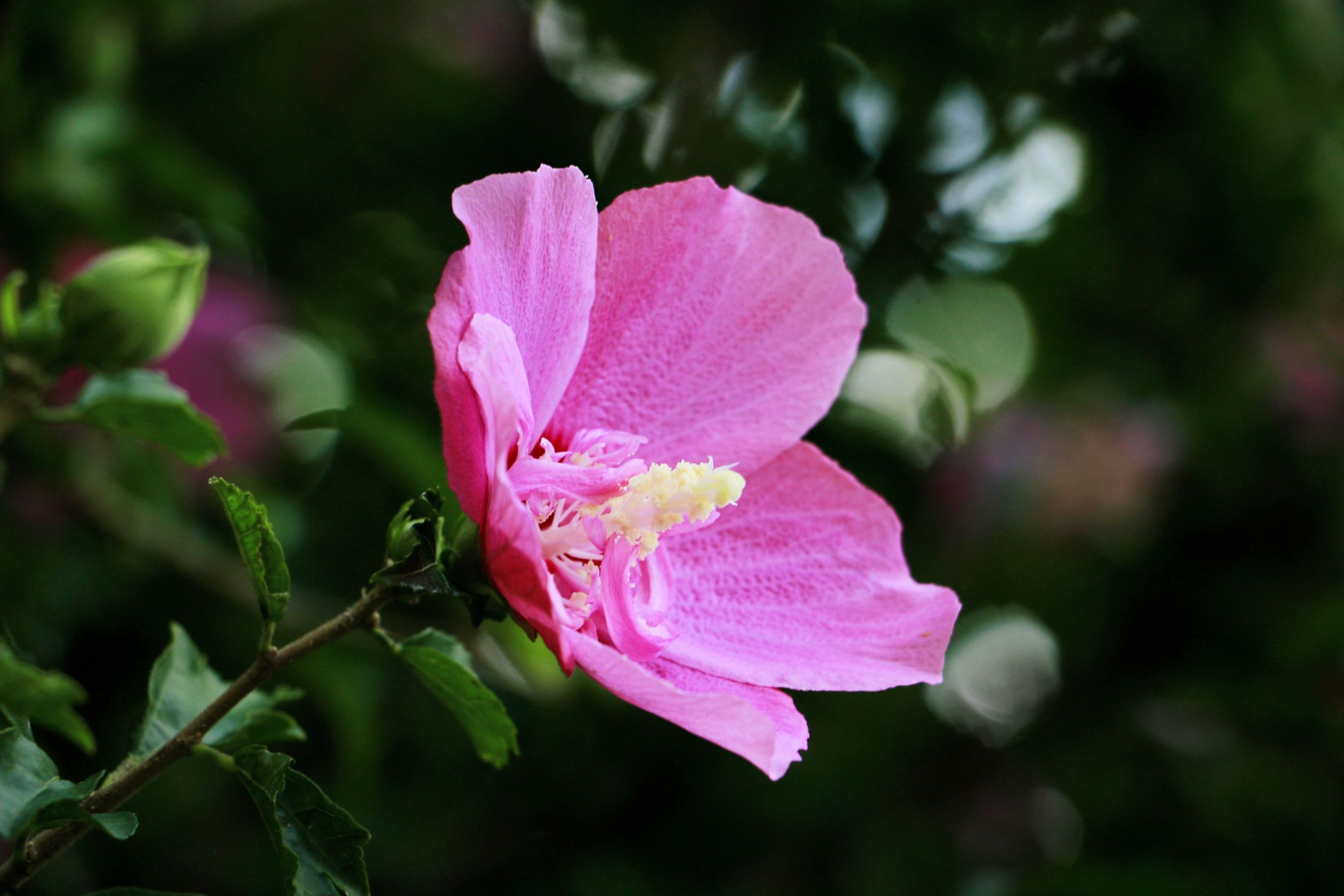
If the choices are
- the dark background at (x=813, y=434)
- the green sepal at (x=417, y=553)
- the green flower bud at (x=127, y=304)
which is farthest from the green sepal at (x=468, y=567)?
the dark background at (x=813, y=434)

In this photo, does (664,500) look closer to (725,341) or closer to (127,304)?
(725,341)

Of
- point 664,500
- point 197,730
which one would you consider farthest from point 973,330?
point 197,730

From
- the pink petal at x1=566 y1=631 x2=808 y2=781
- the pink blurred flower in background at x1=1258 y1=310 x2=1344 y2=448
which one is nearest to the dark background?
the pink blurred flower in background at x1=1258 y1=310 x2=1344 y2=448

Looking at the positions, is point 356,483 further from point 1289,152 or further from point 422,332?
point 1289,152

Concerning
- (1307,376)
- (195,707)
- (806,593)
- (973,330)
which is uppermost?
(806,593)

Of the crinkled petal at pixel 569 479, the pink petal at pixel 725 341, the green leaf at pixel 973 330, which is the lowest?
the green leaf at pixel 973 330

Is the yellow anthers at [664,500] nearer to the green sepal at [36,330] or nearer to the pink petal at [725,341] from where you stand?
the pink petal at [725,341]
